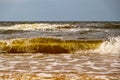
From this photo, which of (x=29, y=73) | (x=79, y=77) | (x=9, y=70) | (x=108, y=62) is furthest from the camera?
(x=108, y=62)

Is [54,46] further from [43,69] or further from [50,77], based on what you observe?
[50,77]

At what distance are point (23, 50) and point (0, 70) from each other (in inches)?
187

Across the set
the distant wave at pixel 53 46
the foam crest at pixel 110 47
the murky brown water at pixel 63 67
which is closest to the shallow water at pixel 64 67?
the murky brown water at pixel 63 67

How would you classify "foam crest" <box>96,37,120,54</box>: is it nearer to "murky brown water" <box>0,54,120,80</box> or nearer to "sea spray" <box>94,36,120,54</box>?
"sea spray" <box>94,36,120,54</box>

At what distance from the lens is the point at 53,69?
5570 millimetres

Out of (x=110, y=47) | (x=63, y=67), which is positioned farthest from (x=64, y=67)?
(x=110, y=47)

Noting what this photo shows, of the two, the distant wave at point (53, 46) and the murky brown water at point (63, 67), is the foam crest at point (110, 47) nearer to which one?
the distant wave at point (53, 46)

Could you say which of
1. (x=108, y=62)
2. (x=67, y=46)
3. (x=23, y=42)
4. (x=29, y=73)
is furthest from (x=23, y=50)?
(x=29, y=73)

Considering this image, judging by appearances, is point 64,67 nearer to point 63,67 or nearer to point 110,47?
point 63,67

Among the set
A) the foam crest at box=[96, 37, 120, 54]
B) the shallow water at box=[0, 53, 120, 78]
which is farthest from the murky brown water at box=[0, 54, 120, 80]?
the foam crest at box=[96, 37, 120, 54]

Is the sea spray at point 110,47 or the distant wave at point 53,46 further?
the distant wave at point 53,46

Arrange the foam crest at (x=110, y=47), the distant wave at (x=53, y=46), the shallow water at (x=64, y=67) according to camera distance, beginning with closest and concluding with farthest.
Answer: the shallow water at (x=64, y=67)
the foam crest at (x=110, y=47)
the distant wave at (x=53, y=46)

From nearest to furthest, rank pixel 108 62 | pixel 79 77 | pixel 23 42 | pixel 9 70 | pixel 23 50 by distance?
pixel 79 77, pixel 9 70, pixel 108 62, pixel 23 50, pixel 23 42

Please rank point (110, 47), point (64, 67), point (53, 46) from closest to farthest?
point (64, 67), point (110, 47), point (53, 46)
